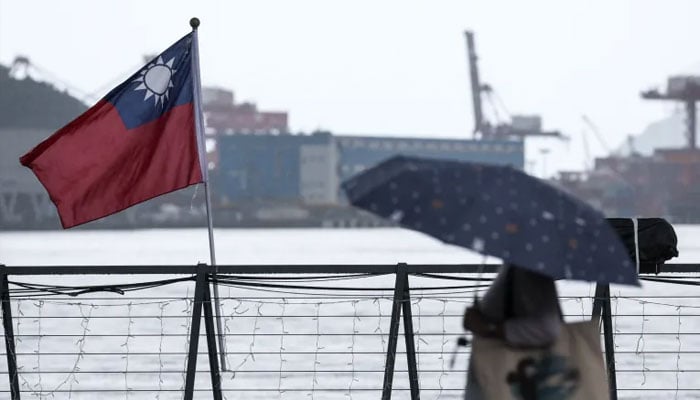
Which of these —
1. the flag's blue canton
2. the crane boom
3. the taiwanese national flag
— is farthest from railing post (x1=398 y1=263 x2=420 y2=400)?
the crane boom

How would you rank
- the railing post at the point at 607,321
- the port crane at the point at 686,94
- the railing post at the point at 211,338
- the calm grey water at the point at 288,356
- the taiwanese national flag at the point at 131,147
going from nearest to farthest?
1. the railing post at the point at 211,338
2. the railing post at the point at 607,321
3. the taiwanese national flag at the point at 131,147
4. the calm grey water at the point at 288,356
5. the port crane at the point at 686,94

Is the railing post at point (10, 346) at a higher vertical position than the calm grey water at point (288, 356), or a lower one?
higher

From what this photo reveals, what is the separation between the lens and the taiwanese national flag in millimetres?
7582

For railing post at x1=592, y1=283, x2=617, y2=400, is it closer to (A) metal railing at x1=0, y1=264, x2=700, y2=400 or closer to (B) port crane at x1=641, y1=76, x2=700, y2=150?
(A) metal railing at x1=0, y1=264, x2=700, y2=400

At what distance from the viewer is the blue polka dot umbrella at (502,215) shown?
13.1ft

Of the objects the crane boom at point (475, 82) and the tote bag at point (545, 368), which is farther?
the crane boom at point (475, 82)

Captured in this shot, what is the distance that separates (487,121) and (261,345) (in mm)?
156567

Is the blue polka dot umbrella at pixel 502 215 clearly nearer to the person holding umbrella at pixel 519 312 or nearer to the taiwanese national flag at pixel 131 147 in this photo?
the person holding umbrella at pixel 519 312

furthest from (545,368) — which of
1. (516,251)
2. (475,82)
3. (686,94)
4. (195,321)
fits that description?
(475,82)

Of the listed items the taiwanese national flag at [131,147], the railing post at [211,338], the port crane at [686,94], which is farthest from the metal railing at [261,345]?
the port crane at [686,94]

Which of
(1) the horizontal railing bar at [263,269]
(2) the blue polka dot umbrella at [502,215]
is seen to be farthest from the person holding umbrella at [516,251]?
(1) the horizontal railing bar at [263,269]

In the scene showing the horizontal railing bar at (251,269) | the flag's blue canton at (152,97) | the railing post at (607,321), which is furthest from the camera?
the flag's blue canton at (152,97)

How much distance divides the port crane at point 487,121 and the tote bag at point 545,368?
166 meters

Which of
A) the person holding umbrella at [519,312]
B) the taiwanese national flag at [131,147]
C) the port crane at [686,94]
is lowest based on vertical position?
the person holding umbrella at [519,312]
